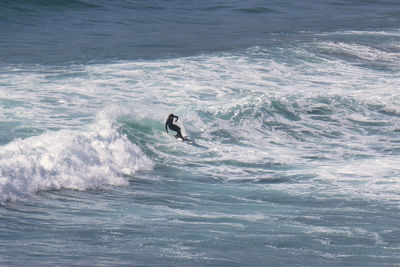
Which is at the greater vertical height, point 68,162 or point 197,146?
point 68,162

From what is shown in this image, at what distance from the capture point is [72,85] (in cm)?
2067

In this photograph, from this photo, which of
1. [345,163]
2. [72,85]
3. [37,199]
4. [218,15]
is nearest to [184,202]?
[37,199]

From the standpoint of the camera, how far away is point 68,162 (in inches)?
478

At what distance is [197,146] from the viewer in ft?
50.6

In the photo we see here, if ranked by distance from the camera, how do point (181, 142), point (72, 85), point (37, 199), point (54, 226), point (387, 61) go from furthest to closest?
point (387, 61)
point (72, 85)
point (181, 142)
point (37, 199)
point (54, 226)

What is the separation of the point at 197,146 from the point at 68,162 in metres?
4.03

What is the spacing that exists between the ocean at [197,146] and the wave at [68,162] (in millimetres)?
38

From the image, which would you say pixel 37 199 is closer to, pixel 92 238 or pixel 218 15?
pixel 92 238

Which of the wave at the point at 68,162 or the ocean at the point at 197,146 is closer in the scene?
the ocean at the point at 197,146

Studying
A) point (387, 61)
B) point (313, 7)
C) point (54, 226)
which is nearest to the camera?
point (54, 226)

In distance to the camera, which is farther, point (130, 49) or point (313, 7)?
point (313, 7)

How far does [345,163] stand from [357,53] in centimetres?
1613

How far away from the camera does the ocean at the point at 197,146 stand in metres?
8.30

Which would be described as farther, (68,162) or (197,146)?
(197,146)
